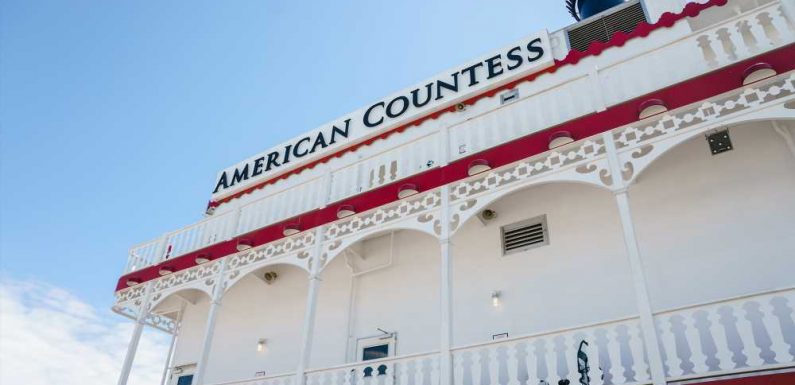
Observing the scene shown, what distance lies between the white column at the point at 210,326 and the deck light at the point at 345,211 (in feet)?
9.45

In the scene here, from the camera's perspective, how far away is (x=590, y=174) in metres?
7.28

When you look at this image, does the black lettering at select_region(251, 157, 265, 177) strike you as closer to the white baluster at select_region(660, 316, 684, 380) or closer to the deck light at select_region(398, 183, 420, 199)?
the deck light at select_region(398, 183, 420, 199)

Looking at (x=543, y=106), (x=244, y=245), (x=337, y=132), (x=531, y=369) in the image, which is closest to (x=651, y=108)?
(x=543, y=106)

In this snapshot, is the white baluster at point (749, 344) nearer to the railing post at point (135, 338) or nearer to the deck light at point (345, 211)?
the deck light at point (345, 211)

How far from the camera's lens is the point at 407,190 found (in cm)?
880

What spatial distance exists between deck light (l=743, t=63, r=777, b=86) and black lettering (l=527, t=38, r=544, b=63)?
17.4ft

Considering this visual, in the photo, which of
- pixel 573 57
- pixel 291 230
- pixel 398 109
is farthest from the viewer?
pixel 398 109

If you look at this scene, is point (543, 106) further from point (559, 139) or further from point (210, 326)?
point (210, 326)

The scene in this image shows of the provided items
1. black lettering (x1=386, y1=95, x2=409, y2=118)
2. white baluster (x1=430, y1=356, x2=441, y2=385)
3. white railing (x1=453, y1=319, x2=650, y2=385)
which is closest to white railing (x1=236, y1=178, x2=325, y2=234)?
black lettering (x1=386, y1=95, x2=409, y2=118)

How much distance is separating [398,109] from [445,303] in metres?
6.74

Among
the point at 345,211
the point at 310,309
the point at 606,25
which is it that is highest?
the point at 606,25

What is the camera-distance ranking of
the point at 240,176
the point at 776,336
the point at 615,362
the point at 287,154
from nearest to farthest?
the point at 776,336
the point at 615,362
the point at 287,154
the point at 240,176

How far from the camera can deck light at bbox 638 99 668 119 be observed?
23.3 ft

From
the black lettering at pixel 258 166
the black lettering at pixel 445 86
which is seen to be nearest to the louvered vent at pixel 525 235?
the black lettering at pixel 445 86
